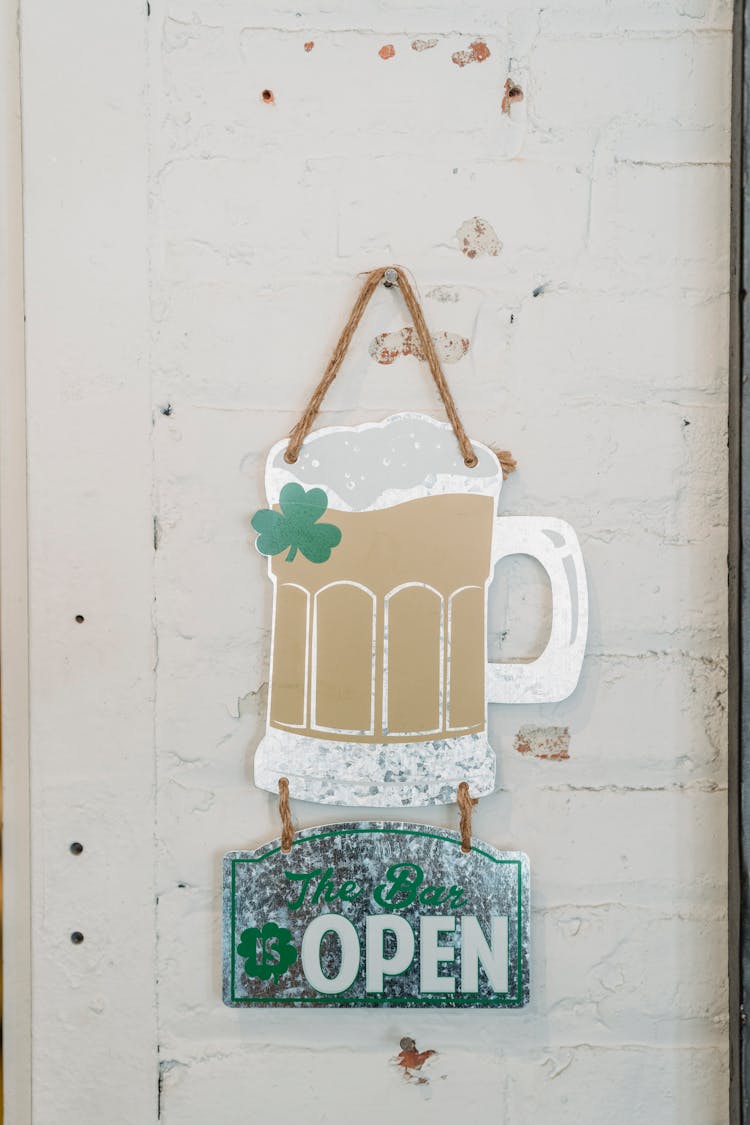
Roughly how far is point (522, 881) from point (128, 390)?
65 cm

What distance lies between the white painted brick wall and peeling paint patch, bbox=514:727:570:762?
0.04 ft

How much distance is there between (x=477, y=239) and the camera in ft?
3.20

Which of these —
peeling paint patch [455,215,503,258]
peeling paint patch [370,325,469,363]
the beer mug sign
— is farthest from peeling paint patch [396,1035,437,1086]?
peeling paint patch [455,215,503,258]

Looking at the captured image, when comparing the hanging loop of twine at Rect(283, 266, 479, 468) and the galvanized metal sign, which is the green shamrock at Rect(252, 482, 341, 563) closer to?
the hanging loop of twine at Rect(283, 266, 479, 468)

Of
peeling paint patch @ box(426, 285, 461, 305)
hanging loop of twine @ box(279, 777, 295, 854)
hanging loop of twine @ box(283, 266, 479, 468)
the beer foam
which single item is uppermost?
peeling paint patch @ box(426, 285, 461, 305)

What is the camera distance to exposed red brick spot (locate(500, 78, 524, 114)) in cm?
97

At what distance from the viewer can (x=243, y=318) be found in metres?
0.98

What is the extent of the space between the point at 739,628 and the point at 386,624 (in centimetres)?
36

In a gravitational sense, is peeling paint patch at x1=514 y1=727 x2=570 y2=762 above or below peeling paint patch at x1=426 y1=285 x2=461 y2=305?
below

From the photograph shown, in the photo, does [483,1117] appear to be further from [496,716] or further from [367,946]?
[496,716]

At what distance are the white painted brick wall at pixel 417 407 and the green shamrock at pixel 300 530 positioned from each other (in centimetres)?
3

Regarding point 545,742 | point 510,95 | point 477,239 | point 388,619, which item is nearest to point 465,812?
point 545,742

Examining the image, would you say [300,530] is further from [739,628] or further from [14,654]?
[739,628]

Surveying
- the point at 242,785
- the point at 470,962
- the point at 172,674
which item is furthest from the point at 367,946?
the point at 172,674
